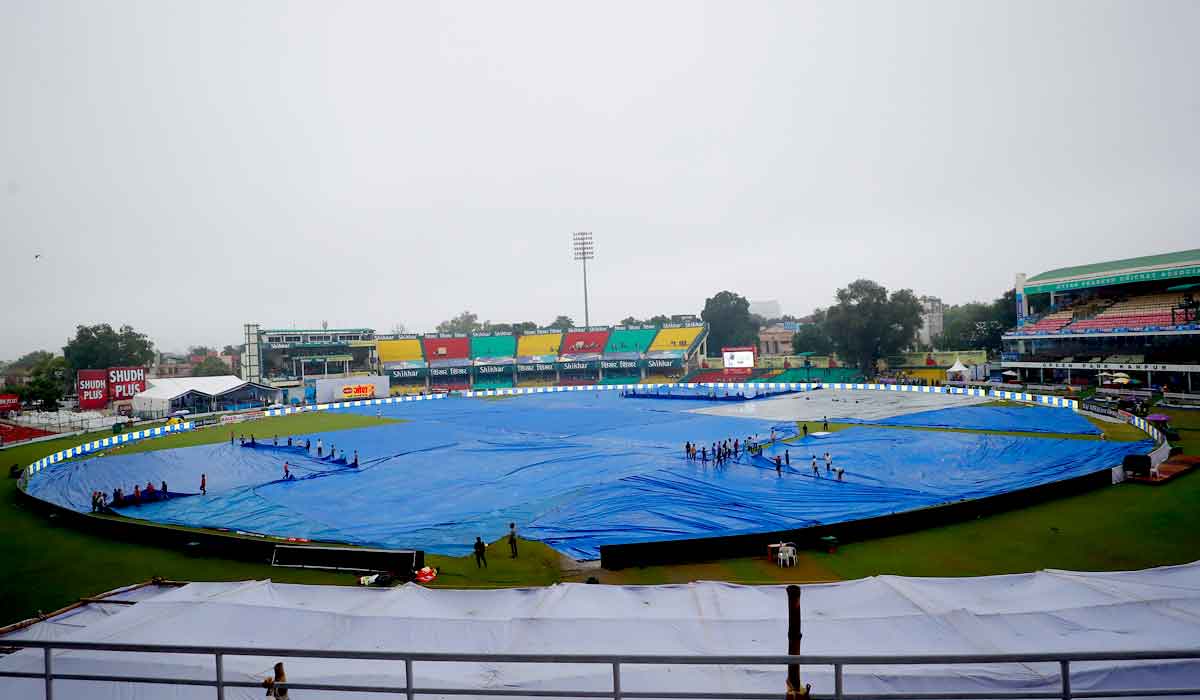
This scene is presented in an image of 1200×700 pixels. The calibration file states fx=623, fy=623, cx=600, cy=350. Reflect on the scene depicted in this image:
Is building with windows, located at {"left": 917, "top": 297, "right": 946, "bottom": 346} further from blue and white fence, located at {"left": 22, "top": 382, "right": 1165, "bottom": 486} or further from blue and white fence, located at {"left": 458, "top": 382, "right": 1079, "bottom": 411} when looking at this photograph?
blue and white fence, located at {"left": 22, "top": 382, "right": 1165, "bottom": 486}

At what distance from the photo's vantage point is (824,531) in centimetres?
1689

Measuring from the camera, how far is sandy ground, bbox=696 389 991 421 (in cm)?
4303

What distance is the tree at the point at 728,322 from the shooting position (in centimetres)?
9631

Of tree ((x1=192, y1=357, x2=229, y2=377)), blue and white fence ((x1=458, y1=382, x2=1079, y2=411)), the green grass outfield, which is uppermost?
tree ((x1=192, y1=357, x2=229, y2=377))

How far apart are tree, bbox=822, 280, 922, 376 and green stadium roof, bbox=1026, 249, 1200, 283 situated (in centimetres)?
1163

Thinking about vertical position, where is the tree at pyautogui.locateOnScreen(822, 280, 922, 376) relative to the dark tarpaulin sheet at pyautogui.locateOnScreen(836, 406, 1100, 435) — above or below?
above

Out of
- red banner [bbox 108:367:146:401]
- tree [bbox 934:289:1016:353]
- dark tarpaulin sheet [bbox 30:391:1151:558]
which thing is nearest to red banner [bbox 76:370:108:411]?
red banner [bbox 108:367:146:401]

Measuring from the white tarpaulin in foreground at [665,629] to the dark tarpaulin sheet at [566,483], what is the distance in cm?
701

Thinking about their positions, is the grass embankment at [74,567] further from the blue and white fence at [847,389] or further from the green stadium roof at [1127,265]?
the green stadium roof at [1127,265]

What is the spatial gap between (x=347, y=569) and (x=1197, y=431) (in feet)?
129

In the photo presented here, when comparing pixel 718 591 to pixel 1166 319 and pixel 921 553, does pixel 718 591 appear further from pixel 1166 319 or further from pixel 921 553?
pixel 1166 319

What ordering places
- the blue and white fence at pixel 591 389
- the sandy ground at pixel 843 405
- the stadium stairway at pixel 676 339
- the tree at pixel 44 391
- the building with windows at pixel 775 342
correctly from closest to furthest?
the blue and white fence at pixel 591 389, the sandy ground at pixel 843 405, the tree at pixel 44 391, the stadium stairway at pixel 676 339, the building with windows at pixel 775 342

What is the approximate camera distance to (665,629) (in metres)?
9.67

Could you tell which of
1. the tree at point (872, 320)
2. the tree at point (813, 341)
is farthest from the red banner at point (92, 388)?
the tree at point (813, 341)
